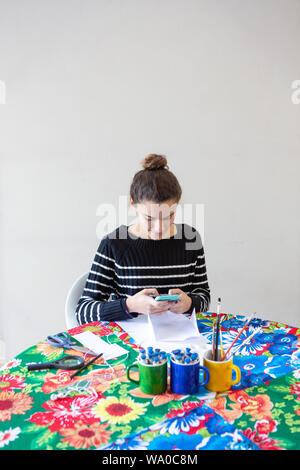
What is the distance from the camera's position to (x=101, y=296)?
1.47 metres

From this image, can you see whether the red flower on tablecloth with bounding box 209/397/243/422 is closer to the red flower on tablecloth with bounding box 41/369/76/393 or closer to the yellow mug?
the yellow mug

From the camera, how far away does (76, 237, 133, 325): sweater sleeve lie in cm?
129

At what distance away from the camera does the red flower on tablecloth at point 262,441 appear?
→ 70 centimetres

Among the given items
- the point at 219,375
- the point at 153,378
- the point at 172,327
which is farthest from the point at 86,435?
the point at 172,327

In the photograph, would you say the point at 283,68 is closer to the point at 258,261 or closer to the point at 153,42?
the point at 153,42

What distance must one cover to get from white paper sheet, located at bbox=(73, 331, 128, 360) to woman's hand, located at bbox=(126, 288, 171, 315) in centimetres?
16

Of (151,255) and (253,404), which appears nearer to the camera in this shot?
(253,404)

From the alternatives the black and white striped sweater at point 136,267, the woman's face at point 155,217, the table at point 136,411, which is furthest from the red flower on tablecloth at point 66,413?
the woman's face at point 155,217

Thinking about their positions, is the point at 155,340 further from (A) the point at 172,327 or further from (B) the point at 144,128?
(B) the point at 144,128

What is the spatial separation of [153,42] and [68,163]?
832 millimetres

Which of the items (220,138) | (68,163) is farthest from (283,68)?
(68,163)

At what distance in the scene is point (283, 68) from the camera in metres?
2.17

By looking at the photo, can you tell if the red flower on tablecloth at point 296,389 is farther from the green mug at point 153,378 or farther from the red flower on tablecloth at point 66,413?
the red flower on tablecloth at point 66,413

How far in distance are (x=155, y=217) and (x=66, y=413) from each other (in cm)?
80
